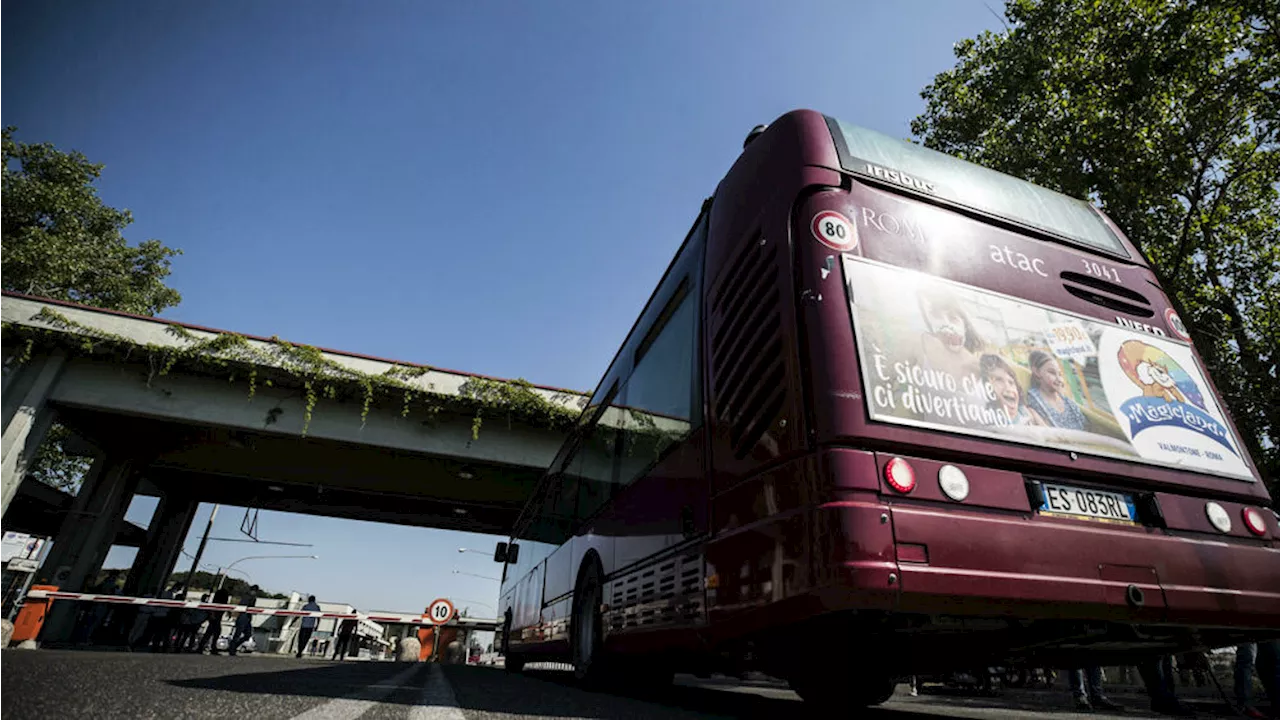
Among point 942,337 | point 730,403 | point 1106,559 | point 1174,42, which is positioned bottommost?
point 1106,559

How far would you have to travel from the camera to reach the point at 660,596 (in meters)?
3.77

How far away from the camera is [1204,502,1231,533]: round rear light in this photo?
9.75 ft

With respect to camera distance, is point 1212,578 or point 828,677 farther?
point 828,677

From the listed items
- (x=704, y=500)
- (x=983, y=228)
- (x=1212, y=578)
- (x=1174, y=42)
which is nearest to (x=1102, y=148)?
(x=1174, y=42)

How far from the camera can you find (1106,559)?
8.43ft

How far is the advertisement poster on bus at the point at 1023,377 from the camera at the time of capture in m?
2.77

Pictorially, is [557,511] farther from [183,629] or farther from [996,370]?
[183,629]

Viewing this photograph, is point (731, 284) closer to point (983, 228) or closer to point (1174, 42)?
point (983, 228)

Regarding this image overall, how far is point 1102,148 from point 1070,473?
14.7 metres

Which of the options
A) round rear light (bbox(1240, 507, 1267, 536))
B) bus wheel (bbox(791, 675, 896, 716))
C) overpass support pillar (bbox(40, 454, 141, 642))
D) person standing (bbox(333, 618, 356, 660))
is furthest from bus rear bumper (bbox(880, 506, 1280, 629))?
overpass support pillar (bbox(40, 454, 141, 642))

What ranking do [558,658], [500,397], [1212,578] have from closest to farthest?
[1212,578] < [558,658] < [500,397]

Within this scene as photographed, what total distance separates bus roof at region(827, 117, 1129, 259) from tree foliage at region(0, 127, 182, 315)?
27444 mm

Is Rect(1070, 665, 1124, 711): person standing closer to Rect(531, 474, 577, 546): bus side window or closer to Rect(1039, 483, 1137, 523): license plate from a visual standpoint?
Rect(1039, 483, 1137, 523): license plate

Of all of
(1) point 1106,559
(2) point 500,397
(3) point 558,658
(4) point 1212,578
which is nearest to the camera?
(1) point 1106,559
